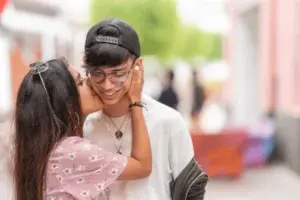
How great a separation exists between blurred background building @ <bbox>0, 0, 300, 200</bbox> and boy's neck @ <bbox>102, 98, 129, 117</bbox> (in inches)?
92.7

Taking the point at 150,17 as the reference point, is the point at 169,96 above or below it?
below

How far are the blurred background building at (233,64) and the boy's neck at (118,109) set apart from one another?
2.35 metres

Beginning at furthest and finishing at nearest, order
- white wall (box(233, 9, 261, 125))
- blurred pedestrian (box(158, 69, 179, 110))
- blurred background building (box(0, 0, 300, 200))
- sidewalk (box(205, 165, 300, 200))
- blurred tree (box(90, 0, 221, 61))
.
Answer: white wall (box(233, 9, 261, 125)) → blurred tree (box(90, 0, 221, 61)) → blurred pedestrian (box(158, 69, 179, 110)) → blurred background building (box(0, 0, 300, 200)) → sidewalk (box(205, 165, 300, 200))

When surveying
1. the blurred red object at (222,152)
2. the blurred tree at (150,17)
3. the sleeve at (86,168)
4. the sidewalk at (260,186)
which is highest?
the blurred tree at (150,17)

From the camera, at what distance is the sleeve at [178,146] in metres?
1.54

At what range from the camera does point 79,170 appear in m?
1.48

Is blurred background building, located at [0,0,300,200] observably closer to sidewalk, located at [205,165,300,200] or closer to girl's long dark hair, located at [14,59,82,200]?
sidewalk, located at [205,165,300,200]

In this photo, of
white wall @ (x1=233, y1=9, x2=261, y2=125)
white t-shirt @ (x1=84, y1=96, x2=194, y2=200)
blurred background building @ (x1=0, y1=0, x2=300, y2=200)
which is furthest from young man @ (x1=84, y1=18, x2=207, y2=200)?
white wall @ (x1=233, y1=9, x2=261, y2=125)

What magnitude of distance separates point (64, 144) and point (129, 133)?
21 cm

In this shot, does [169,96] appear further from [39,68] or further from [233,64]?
[233,64]

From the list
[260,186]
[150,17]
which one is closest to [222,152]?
[260,186]

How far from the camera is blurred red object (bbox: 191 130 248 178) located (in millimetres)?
5945

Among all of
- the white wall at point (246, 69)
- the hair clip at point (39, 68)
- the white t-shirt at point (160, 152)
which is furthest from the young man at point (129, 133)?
the white wall at point (246, 69)

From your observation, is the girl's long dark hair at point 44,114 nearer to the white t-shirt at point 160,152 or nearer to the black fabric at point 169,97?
the white t-shirt at point 160,152
